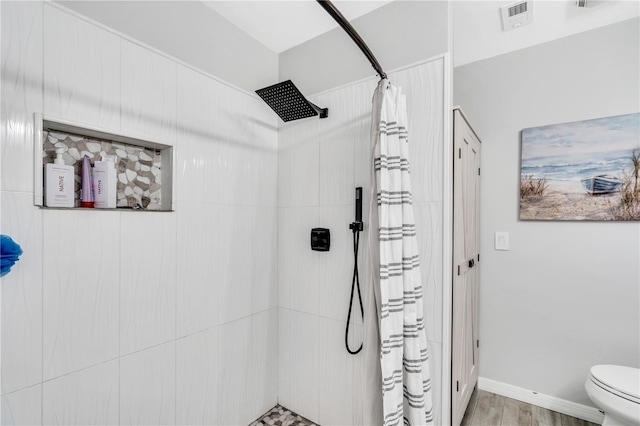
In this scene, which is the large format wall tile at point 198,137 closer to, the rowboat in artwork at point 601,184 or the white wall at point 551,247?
the white wall at point 551,247

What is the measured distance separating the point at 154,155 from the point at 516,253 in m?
2.43

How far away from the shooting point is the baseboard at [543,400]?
1862mm

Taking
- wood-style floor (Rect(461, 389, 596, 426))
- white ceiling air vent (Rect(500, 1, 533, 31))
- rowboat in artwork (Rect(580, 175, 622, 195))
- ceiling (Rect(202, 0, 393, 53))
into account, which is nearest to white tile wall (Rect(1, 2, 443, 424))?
ceiling (Rect(202, 0, 393, 53))

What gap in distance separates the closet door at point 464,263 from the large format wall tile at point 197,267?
125cm

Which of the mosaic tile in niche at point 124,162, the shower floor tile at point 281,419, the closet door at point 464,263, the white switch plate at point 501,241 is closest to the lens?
the mosaic tile in niche at point 124,162

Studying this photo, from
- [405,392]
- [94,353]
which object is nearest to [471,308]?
[405,392]

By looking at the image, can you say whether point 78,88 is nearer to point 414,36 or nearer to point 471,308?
point 414,36

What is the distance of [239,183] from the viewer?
1698 millimetres

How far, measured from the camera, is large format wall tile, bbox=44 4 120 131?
1.04 meters

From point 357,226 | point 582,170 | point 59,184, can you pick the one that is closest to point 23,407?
point 59,184

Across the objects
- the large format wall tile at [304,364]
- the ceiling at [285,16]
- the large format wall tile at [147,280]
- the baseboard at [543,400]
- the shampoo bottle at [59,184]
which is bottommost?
the baseboard at [543,400]

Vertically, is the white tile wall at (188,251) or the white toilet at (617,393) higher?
the white tile wall at (188,251)

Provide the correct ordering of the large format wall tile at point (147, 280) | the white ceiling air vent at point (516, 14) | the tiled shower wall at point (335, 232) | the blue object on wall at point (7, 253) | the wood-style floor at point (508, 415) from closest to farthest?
1. the blue object on wall at point (7, 253)
2. the large format wall tile at point (147, 280)
3. the tiled shower wall at point (335, 232)
4. the white ceiling air vent at point (516, 14)
5. the wood-style floor at point (508, 415)

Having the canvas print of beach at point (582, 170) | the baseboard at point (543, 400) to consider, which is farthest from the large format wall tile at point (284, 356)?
the canvas print of beach at point (582, 170)
